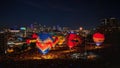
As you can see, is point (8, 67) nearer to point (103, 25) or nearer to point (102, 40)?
point (102, 40)

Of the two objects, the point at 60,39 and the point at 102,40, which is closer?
the point at 102,40

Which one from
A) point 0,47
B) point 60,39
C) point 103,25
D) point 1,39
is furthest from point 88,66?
point 103,25

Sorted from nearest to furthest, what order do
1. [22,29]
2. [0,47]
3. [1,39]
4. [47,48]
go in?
[47,48] → [0,47] → [1,39] → [22,29]

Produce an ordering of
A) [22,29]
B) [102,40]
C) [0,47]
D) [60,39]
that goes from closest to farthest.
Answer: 1. [102,40]
2. [0,47]
3. [60,39]
4. [22,29]

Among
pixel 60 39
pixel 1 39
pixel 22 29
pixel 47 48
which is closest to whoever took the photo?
pixel 47 48

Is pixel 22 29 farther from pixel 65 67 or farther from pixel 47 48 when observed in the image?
pixel 65 67

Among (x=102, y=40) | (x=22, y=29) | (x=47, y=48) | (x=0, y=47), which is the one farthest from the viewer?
(x=22, y=29)

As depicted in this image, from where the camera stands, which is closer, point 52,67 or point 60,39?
point 52,67

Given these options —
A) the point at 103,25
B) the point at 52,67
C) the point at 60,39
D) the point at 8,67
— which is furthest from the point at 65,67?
the point at 103,25
